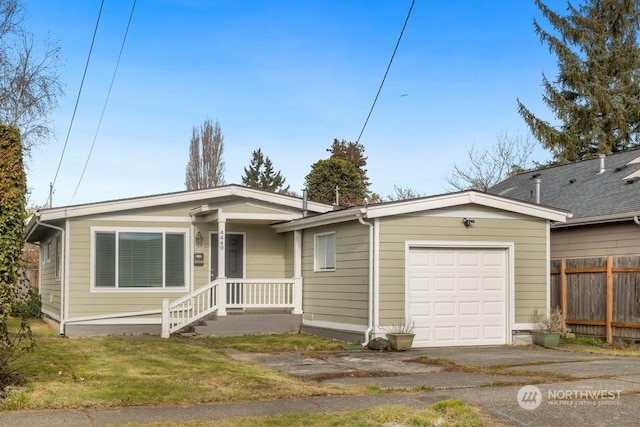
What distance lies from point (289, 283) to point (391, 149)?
15290 mm

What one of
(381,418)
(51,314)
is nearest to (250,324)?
(51,314)

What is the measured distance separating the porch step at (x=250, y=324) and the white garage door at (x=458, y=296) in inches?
152

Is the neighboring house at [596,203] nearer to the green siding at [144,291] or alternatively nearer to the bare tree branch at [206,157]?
the green siding at [144,291]


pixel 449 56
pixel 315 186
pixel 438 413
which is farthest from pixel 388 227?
pixel 315 186

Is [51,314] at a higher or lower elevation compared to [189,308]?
lower

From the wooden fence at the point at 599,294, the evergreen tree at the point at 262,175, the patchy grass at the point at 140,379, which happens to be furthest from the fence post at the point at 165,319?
the evergreen tree at the point at 262,175

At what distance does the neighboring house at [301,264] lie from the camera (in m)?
14.1

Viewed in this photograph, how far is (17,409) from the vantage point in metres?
7.27

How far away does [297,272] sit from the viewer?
17.2 m

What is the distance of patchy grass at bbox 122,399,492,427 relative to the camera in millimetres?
6695

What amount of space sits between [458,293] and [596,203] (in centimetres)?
470

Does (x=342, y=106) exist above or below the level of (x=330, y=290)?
above

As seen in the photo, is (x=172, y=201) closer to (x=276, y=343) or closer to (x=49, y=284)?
(x=276, y=343)

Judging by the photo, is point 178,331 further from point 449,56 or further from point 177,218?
point 449,56
